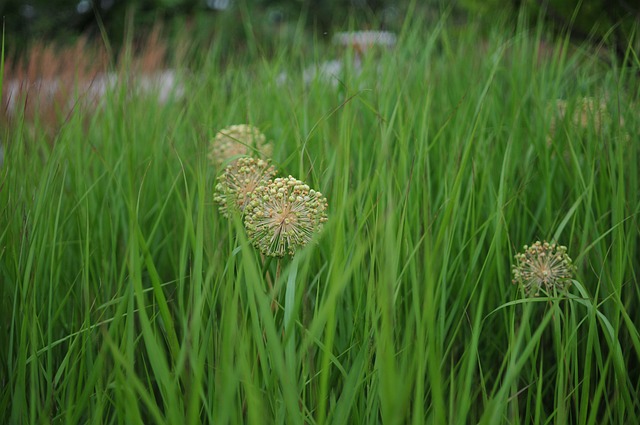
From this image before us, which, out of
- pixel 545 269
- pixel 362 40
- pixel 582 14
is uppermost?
pixel 582 14

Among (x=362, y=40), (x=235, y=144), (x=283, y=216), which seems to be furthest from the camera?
(x=362, y=40)

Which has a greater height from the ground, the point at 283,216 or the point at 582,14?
the point at 582,14

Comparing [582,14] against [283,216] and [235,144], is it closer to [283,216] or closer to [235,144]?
[235,144]

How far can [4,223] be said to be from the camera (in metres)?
1.18

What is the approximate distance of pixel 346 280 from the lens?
690mm

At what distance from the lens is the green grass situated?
761 mm

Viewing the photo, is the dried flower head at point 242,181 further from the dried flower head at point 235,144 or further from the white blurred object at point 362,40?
the white blurred object at point 362,40

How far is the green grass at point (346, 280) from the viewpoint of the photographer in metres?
0.76

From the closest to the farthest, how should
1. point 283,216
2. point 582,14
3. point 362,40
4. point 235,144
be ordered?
point 283,216 < point 235,144 < point 362,40 < point 582,14

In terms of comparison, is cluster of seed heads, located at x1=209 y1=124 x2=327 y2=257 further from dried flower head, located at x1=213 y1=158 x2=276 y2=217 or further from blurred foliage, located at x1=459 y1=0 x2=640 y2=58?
blurred foliage, located at x1=459 y1=0 x2=640 y2=58

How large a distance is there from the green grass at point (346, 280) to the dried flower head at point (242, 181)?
5 centimetres

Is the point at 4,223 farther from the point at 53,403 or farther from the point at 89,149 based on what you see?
the point at 89,149

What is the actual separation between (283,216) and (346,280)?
0.56 feet

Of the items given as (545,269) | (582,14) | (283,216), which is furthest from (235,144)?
(582,14)
